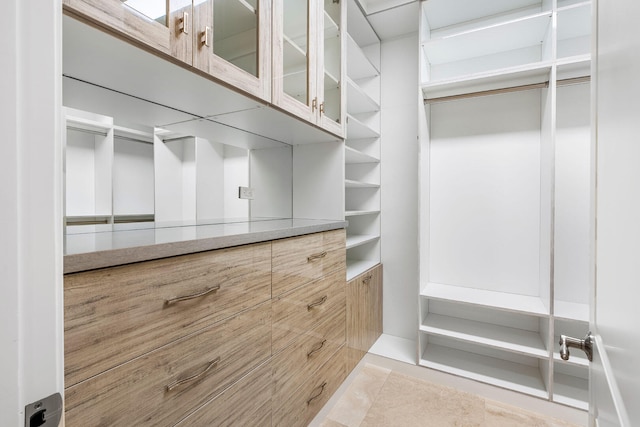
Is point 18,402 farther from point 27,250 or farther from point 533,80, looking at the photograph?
point 533,80

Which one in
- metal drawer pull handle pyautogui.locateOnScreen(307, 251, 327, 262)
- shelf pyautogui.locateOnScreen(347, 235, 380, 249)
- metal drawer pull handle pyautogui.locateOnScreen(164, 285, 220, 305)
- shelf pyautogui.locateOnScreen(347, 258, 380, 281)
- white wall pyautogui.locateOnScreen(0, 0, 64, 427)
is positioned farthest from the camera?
shelf pyautogui.locateOnScreen(347, 235, 380, 249)

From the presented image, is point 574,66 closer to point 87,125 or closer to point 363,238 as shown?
point 363,238

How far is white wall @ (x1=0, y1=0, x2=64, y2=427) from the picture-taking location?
300 millimetres

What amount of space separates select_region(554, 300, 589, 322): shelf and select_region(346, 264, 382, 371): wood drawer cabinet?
1089 millimetres

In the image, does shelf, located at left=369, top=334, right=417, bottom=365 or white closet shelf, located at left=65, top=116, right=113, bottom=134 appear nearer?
white closet shelf, located at left=65, top=116, right=113, bottom=134

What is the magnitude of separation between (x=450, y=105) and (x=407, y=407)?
206cm

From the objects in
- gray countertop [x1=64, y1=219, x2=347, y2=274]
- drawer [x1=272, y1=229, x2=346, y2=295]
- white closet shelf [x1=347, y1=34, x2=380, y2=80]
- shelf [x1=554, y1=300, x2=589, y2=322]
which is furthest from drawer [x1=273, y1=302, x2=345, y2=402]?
white closet shelf [x1=347, y1=34, x2=380, y2=80]

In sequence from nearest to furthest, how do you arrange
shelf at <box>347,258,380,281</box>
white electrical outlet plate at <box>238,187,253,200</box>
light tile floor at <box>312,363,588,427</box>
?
light tile floor at <box>312,363,588,427</box>
white electrical outlet plate at <box>238,187,253,200</box>
shelf at <box>347,258,380,281</box>

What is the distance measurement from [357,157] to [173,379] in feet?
5.94

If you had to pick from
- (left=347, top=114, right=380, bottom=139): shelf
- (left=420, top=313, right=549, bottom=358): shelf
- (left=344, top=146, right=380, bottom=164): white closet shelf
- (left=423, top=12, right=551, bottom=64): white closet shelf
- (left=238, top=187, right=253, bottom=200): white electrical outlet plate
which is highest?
(left=423, top=12, right=551, bottom=64): white closet shelf

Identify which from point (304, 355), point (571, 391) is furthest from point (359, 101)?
point (571, 391)

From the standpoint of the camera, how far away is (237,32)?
1.06m

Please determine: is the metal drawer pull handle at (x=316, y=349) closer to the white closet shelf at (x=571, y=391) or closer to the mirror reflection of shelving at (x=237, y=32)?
the mirror reflection of shelving at (x=237, y=32)

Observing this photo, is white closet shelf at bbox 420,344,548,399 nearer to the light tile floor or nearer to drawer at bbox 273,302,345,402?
the light tile floor
